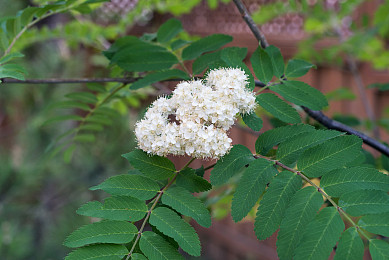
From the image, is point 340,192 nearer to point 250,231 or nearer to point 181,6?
point 181,6

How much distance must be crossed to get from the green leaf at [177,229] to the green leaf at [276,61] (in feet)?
1.55

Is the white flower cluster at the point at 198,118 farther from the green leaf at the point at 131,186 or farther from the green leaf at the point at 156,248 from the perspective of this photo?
the green leaf at the point at 156,248

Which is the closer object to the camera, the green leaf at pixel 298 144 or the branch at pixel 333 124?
the green leaf at pixel 298 144

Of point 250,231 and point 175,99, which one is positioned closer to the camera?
point 175,99

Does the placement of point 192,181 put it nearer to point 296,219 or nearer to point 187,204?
point 187,204

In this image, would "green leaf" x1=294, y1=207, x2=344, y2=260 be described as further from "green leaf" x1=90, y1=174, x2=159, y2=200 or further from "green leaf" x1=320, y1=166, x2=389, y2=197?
"green leaf" x1=90, y1=174, x2=159, y2=200

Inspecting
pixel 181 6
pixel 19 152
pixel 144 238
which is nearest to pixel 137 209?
pixel 144 238

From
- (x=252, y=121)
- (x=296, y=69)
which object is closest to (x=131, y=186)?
(x=252, y=121)

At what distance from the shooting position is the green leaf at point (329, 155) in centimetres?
73

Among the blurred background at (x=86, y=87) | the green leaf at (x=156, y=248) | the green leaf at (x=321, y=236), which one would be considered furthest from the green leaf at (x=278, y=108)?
the blurred background at (x=86, y=87)

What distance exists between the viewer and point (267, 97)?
0.87m

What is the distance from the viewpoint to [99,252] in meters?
0.66

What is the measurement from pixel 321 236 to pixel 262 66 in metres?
0.46

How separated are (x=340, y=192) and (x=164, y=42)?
71 centimetres
